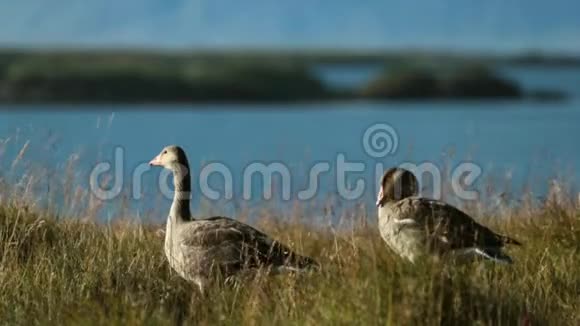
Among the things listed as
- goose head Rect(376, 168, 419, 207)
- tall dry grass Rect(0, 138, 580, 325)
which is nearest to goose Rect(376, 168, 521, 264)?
tall dry grass Rect(0, 138, 580, 325)

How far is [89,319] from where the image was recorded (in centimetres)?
769

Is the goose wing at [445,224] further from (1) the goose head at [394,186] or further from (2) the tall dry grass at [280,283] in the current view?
(1) the goose head at [394,186]

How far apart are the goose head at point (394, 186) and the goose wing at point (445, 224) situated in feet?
1.18

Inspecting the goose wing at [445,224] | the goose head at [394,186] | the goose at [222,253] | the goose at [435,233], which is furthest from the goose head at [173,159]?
the goose wing at [445,224]

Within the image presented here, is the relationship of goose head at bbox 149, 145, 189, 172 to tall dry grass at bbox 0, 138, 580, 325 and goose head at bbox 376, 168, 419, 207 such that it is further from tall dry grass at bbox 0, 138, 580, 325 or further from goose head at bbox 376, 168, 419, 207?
goose head at bbox 376, 168, 419, 207

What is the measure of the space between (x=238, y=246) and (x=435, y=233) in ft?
4.24

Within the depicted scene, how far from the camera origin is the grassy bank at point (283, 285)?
25.3 feet

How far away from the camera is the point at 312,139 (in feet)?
204

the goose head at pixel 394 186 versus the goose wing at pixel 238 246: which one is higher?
the goose head at pixel 394 186

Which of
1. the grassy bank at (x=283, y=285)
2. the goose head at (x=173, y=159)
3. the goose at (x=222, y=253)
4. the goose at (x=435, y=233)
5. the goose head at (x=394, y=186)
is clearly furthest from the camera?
the goose head at (x=173, y=159)

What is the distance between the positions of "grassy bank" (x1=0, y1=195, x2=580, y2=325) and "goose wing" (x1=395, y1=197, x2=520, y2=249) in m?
0.23

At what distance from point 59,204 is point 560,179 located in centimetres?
404

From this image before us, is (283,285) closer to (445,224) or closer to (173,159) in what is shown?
(445,224)

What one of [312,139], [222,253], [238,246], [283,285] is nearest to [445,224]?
[283,285]
